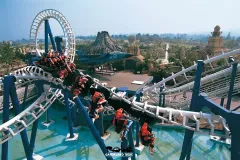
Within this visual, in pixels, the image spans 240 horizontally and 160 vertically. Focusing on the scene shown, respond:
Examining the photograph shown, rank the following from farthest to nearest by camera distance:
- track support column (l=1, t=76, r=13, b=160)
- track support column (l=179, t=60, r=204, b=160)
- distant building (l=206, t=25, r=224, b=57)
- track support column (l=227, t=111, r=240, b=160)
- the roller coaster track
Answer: distant building (l=206, t=25, r=224, b=57) → track support column (l=1, t=76, r=13, b=160) → track support column (l=179, t=60, r=204, b=160) → the roller coaster track → track support column (l=227, t=111, r=240, b=160)

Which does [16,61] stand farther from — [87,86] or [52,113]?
[87,86]

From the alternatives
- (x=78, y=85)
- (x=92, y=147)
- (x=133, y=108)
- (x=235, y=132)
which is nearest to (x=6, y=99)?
(x=78, y=85)

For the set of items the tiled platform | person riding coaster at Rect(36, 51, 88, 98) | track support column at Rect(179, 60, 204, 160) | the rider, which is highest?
person riding coaster at Rect(36, 51, 88, 98)

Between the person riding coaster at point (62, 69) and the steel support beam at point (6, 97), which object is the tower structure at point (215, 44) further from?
the steel support beam at point (6, 97)

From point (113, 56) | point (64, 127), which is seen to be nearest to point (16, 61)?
point (113, 56)

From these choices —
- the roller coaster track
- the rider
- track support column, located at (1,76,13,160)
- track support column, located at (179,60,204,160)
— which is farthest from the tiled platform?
the rider

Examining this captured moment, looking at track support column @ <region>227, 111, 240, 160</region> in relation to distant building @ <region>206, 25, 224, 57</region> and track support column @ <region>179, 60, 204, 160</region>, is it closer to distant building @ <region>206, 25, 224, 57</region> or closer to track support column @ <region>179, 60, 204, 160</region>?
track support column @ <region>179, 60, 204, 160</region>

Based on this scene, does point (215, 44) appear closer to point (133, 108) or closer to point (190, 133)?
point (190, 133)

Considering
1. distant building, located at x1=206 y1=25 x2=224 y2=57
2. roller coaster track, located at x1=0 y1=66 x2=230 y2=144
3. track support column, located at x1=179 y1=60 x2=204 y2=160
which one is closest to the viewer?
roller coaster track, located at x1=0 y1=66 x2=230 y2=144
